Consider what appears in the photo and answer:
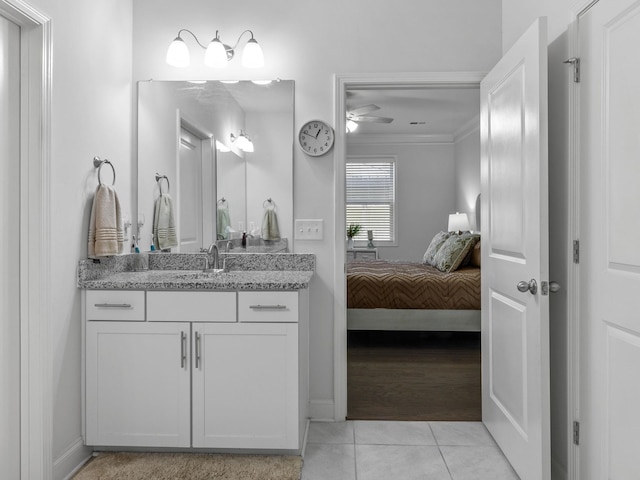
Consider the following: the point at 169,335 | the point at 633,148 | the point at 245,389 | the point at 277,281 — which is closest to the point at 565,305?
the point at 633,148

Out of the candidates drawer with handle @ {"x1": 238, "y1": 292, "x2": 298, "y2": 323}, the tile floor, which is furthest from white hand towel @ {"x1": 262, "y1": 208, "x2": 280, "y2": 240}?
the tile floor

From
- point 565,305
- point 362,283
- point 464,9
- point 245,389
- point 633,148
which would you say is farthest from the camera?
point 362,283

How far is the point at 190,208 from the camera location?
316 cm

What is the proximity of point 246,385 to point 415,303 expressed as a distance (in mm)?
2398

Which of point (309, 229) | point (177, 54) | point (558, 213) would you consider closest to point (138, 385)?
point (309, 229)

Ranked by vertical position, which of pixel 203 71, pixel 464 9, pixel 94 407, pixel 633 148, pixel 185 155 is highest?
pixel 464 9

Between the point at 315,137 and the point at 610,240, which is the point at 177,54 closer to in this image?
the point at 315,137

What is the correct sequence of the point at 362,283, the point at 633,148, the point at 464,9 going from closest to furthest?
1. the point at 633,148
2. the point at 464,9
3. the point at 362,283

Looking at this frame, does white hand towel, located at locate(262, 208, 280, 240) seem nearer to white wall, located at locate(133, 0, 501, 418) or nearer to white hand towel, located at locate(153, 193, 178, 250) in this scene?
white wall, located at locate(133, 0, 501, 418)

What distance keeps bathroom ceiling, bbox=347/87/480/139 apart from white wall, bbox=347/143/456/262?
27 centimetres

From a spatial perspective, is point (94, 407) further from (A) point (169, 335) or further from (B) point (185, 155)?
(B) point (185, 155)

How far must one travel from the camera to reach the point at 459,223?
22.4 ft

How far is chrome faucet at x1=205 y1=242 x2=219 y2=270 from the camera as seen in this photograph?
2.98 meters

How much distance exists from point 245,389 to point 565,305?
4.87 ft
